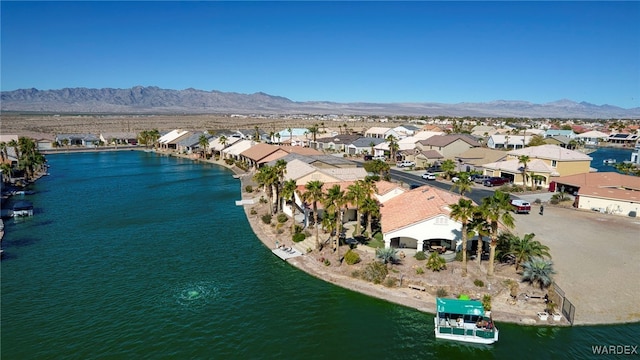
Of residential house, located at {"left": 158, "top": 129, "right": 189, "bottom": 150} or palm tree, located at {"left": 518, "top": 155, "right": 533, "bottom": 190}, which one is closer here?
palm tree, located at {"left": 518, "top": 155, "right": 533, "bottom": 190}

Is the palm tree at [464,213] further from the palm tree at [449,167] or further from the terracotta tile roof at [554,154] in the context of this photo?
the terracotta tile roof at [554,154]

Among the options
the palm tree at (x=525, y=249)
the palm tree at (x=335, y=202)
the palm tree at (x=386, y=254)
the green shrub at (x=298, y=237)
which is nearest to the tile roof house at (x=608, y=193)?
the palm tree at (x=525, y=249)

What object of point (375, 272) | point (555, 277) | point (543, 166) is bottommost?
point (555, 277)

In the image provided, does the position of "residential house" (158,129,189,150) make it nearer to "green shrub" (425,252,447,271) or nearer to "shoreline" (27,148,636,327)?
"shoreline" (27,148,636,327)

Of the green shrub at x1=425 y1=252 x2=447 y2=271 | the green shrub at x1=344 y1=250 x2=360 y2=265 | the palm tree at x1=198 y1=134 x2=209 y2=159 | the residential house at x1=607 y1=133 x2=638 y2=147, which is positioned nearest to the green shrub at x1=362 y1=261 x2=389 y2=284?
the green shrub at x1=344 y1=250 x2=360 y2=265

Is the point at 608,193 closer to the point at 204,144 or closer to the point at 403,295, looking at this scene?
the point at 403,295

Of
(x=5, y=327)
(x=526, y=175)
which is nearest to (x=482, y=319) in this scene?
(x=5, y=327)

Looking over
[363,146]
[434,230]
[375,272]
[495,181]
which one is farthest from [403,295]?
[363,146]
